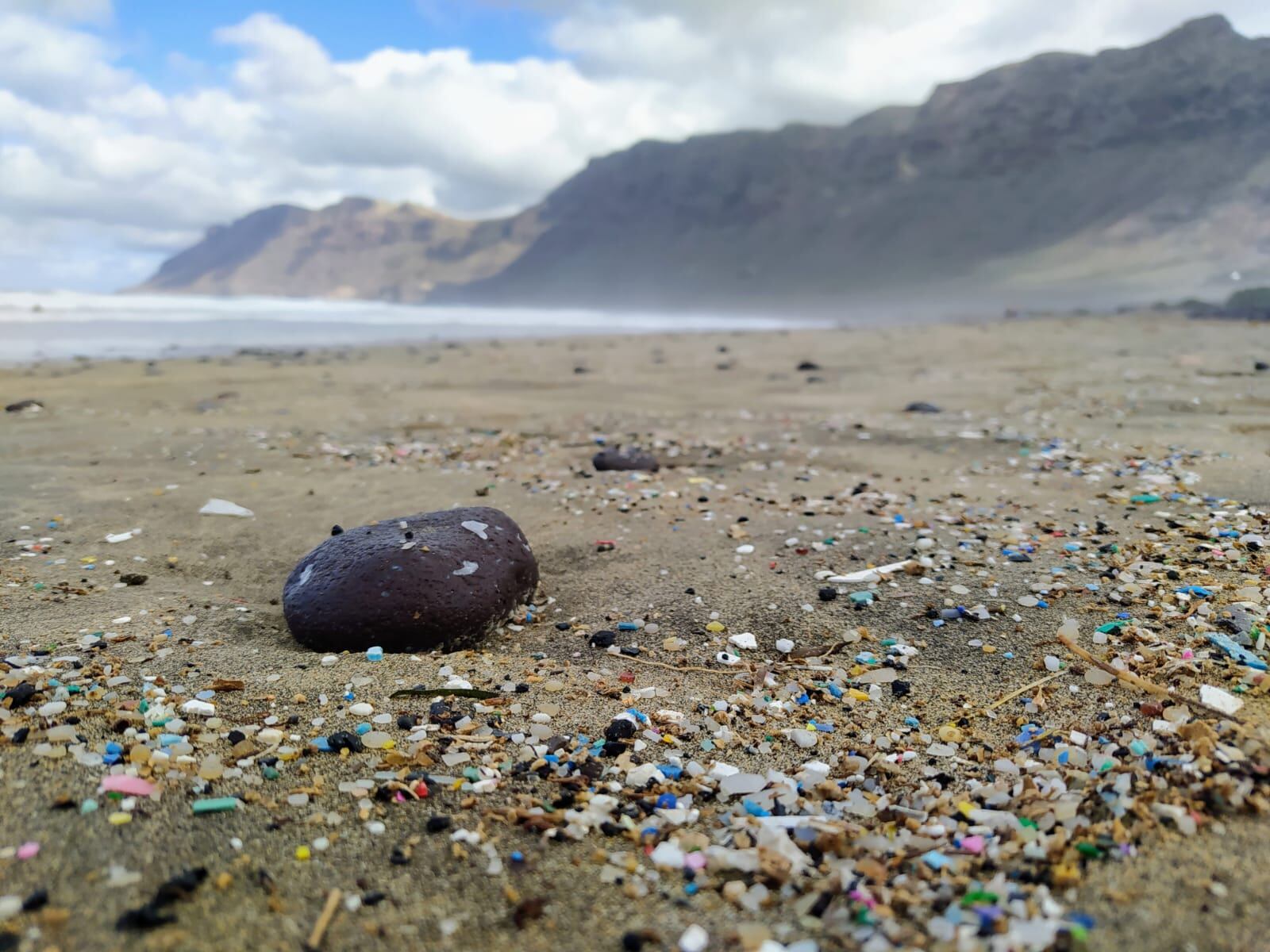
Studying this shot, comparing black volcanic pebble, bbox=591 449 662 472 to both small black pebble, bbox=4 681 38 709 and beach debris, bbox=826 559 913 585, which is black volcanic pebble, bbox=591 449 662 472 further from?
small black pebble, bbox=4 681 38 709

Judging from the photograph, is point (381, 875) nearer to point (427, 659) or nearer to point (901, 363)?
point (427, 659)

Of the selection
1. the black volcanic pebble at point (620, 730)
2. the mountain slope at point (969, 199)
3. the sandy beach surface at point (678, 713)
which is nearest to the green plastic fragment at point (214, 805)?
the sandy beach surface at point (678, 713)

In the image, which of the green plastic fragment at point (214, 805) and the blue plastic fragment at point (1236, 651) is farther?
the blue plastic fragment at point (1236, 651)

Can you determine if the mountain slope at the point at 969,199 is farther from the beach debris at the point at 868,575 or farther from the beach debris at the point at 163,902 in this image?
the beach debris at the point at 163,902

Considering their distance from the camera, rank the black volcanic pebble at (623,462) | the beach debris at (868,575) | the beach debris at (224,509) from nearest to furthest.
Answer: the beach debris at (868,575) → the beach debris at (224,509) → the black volcanic pebble at (623,462)

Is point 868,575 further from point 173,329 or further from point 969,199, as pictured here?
point 969,199

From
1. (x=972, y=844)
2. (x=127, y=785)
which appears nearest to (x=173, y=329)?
(x=127, y=785)

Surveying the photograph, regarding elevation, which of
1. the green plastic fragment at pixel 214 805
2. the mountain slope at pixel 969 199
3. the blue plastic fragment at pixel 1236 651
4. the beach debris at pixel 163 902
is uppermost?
the mountain slope at pixel 969 199
